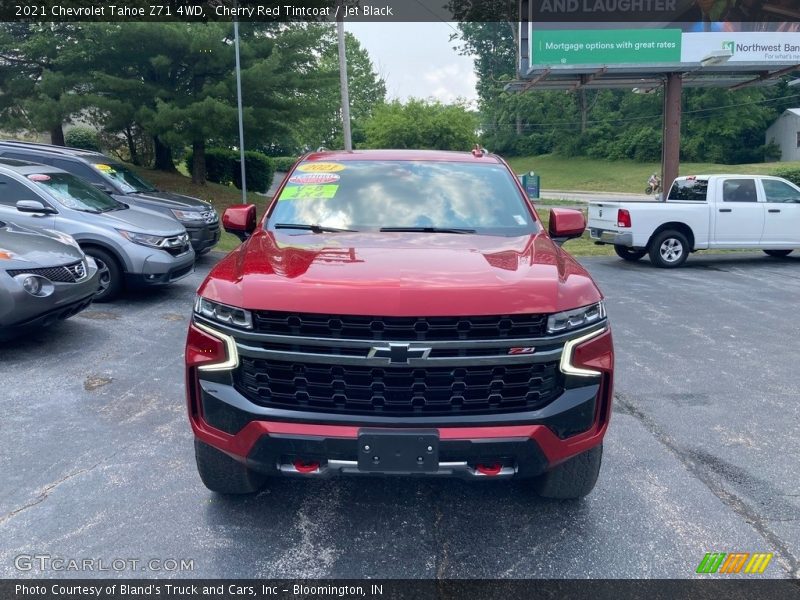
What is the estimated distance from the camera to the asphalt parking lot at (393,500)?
10.5 feet

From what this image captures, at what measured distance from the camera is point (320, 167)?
4828 millimetres

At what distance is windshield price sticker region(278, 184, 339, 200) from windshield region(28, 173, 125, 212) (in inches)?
202

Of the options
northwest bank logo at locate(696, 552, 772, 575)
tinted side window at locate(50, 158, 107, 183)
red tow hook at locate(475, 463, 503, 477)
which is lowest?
northwest bank logo at locate(696, 552, 772, 575)

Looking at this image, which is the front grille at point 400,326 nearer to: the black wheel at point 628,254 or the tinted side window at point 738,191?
the black wheel at point 628,254

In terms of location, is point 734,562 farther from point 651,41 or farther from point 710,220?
point 651,41

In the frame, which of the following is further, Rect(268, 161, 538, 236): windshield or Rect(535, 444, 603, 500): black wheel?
Rect(268, 161, 538, 236): windshield

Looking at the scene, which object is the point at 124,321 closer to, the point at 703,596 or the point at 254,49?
the point at 703,596

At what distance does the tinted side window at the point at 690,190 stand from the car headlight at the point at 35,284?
11.5 metres

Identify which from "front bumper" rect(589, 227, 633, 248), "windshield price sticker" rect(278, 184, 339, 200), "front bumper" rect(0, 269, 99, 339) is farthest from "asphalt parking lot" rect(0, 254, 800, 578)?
"front bumper" rect(589, 227, 633, 248)

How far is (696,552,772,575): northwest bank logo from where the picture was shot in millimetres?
3119

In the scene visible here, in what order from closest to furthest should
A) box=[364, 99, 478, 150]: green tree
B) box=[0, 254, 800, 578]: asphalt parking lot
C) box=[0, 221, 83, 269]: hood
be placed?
box=[0, 254, 800, 578]: asphalt parking lot < box=[0, 221, 83, 269]: hood < box=[364, 99, 478, 150]: green tree

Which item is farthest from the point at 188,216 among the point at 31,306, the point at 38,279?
the point at 31,306

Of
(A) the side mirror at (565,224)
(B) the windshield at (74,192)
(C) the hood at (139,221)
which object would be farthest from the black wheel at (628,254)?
(A) the side mirror at (565,224)

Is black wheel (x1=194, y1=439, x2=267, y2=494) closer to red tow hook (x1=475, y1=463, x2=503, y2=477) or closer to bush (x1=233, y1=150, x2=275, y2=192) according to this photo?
red tow hook (x1=475, y1=463, x2=503, y2=477)
